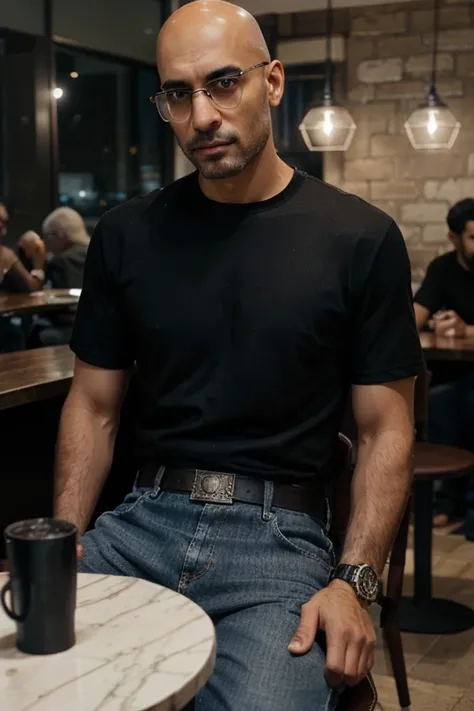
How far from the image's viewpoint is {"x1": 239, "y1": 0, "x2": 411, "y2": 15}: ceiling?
6953 mm

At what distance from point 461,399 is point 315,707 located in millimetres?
3365

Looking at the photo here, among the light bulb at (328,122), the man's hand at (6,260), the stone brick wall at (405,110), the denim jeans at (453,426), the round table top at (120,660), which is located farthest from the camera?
the stone brick wall at (405,110)

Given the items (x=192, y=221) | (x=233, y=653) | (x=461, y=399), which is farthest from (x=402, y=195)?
(x=233, y=653)

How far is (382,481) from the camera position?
1563mm

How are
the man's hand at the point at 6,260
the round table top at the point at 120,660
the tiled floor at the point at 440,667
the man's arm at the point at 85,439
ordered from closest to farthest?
the round table top at the point at 120,660 → the man's arm at the point at 85,439 → the tiled floor at the point at 440,667 → the man's hand at the point at 6,260

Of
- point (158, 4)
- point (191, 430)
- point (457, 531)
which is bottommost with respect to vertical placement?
point (457, 531)

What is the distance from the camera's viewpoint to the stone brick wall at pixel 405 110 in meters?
6.94

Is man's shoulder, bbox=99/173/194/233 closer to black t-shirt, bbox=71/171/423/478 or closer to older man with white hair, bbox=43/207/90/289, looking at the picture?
black t-shirt, bbox=71/171/423/478

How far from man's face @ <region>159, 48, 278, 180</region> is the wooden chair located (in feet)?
5.83

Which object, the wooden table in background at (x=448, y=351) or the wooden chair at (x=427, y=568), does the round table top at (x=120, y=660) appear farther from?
the wooden table in background at (x=448, y=351)

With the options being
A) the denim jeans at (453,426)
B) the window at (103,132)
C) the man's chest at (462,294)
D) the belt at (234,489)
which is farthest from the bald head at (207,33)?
the window at (103,132)

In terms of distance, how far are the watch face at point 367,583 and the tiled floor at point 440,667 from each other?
133cm

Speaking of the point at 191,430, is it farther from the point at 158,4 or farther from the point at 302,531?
the point at 158,4

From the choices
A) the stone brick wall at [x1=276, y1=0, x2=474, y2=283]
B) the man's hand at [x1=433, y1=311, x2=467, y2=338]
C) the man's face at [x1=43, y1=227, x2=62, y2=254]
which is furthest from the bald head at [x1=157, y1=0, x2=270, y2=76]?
the stone brick wall at [x1=276, y1=0, x2=474, y2=283]
